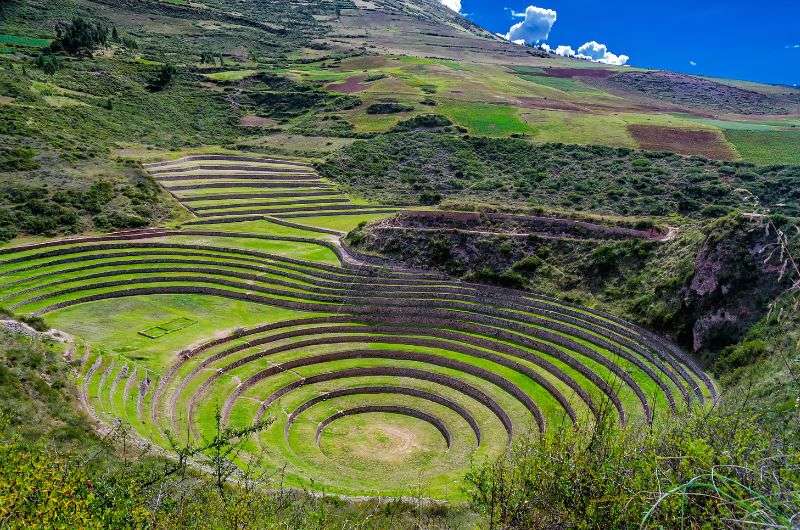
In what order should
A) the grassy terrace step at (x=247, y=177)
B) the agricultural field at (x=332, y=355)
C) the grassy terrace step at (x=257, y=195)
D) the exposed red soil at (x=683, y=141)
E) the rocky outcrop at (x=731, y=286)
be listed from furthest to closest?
the grassy terrace step at (x=247, y=177) → the exposed red soil at (x=683, y=141) → the grassy terrace step at (x=257, y=195) → the rocky outcrop at (x=731, y=286) → the agricultural field at (x=332, y=355)

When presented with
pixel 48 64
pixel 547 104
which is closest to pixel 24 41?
pixel 48 64

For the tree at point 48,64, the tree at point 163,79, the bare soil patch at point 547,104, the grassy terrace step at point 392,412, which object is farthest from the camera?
the tree at point 163,79

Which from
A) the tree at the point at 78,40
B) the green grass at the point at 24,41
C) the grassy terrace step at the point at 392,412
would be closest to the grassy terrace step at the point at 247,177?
the grassy terrace step at the point at 392,412

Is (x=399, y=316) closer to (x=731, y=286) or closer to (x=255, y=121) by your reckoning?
(x=731, y=286)

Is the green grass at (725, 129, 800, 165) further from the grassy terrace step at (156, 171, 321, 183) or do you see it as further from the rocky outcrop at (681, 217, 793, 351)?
the grassy terrace step at (156, 171, 321, 183)

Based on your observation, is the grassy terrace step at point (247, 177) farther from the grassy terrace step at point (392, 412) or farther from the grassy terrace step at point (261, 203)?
the grassy terrace step at point (392, 412)

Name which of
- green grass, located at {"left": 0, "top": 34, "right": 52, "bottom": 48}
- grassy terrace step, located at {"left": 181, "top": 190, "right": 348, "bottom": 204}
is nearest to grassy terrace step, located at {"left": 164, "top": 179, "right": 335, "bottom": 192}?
grassy terrace step, located at {"left": 181, "top": 190, "right": 348, "bottom": 204}
